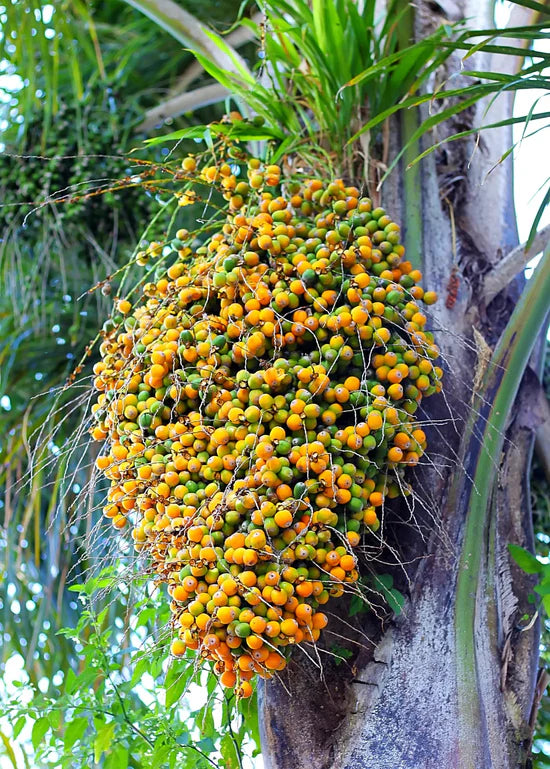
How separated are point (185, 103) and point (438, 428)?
4.99ft

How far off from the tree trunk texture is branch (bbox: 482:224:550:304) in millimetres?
24

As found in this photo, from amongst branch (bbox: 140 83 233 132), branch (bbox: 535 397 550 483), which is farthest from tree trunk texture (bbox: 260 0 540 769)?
branch (bbox: 140 83 233 132)

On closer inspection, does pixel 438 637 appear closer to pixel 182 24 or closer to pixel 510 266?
pixel 510 266

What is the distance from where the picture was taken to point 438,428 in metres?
1.42

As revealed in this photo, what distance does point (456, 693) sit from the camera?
126 centimetres

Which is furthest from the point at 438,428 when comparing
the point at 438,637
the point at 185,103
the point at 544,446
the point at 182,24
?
the point at 185,103

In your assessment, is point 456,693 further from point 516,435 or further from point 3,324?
point 3,324

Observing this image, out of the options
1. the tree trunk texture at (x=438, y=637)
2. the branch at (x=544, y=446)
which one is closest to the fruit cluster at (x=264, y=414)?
the tree trunk texture at (x=438, y=637)

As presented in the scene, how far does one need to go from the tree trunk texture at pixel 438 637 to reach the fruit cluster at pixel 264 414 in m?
0.10

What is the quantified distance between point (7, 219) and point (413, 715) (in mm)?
2049

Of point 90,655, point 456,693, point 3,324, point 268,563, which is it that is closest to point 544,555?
point 456,693

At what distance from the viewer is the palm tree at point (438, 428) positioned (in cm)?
126

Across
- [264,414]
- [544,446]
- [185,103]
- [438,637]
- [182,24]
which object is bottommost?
[544,446]

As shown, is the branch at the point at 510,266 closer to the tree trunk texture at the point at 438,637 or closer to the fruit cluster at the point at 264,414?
the tree trunk texture at the point at 438,637
